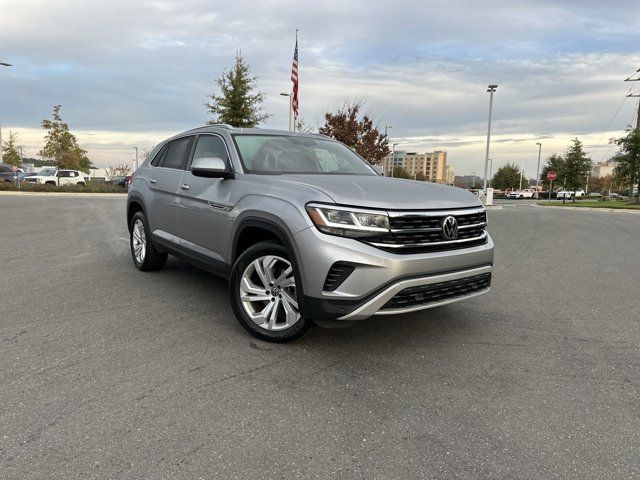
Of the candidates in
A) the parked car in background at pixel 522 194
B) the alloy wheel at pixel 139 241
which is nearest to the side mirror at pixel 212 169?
the alloy wheel at pixel 139 241

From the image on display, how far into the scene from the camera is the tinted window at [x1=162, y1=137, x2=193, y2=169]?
5.52 meters

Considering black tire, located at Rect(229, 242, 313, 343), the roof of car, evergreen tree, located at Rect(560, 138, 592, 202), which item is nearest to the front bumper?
black tire, located at Rect(229, 242, 313, 343)

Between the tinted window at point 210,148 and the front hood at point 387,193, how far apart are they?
3.13 ft

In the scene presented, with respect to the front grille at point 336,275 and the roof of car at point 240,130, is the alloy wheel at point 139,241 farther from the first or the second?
the front grille at point 336,275

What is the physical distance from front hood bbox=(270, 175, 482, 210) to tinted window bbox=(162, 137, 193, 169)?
1.92 metres

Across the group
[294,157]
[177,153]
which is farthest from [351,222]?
[177,153]

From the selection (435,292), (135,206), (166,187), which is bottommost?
(435,292)

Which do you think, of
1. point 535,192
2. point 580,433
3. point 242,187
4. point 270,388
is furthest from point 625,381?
point 535,192

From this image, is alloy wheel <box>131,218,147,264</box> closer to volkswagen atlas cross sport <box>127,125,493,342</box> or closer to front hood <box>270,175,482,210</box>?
volkswagen atlas cross sport <box>127,125,493,342</box>

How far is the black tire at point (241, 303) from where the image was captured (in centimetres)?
361

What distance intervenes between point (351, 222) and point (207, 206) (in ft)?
6.01

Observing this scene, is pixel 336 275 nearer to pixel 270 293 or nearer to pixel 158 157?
pixel 270 293

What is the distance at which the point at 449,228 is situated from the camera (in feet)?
11.9

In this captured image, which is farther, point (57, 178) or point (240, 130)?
point (57, 178)
